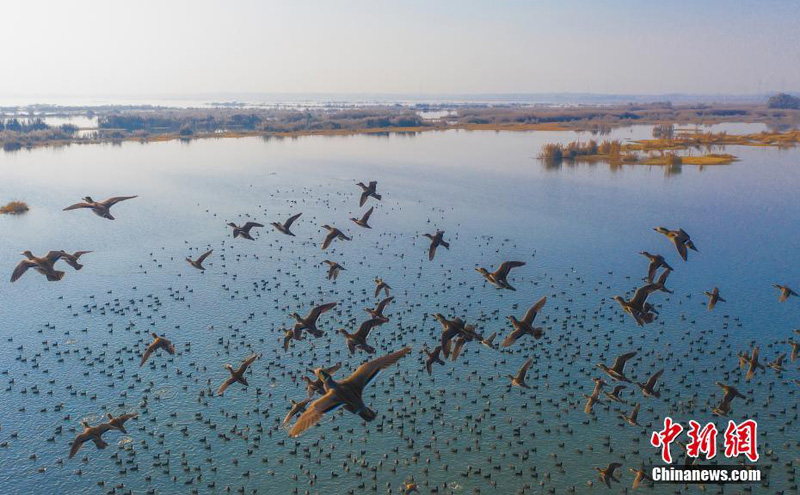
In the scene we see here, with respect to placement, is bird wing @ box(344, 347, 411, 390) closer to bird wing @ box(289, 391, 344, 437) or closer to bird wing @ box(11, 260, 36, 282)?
bird wing @ box(289, 391, 344, 437)

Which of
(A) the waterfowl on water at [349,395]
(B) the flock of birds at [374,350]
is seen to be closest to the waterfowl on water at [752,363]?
Answer: (B) the flock of birds at [374,350]

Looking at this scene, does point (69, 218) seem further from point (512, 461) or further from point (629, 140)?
point (629, 140)

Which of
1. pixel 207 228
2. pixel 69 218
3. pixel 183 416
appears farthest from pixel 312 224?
pixel 183 416

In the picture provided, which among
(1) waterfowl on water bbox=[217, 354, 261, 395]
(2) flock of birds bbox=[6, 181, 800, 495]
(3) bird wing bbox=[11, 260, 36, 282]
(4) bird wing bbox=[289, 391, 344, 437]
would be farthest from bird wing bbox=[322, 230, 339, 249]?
(4) bird wing bbox=[289, 391, 344, 437]

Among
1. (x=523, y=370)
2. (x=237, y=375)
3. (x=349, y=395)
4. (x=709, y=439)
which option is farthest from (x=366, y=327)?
(x=709, y=439)

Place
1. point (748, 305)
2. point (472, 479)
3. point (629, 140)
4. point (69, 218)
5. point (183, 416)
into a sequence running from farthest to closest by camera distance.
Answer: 1. point (629, 140)
2. point (69, 218)
3. point (748, 305)
4. point (183, 416)
5. point (472, 479)

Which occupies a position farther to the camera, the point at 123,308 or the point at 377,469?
the point at 123,308

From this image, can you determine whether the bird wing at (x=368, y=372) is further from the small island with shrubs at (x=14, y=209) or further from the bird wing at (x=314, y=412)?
the small island with shrubs at (x=14, y=209)
